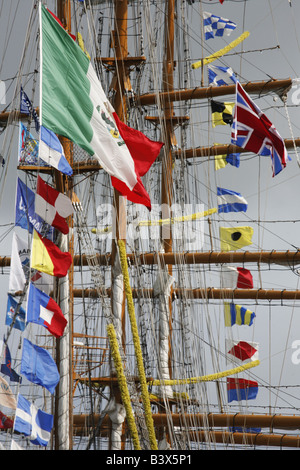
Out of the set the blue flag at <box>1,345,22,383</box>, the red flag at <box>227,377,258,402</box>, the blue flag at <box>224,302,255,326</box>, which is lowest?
the blue flag at <box>1,345,22,383</box>

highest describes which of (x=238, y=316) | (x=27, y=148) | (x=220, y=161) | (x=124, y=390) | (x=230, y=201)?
(x=220, y=161)

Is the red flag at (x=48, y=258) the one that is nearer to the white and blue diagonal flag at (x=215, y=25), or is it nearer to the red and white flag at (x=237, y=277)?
the red and white flag at (x=237, y=277)

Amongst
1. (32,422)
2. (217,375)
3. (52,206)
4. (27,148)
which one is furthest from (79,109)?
(217,375)

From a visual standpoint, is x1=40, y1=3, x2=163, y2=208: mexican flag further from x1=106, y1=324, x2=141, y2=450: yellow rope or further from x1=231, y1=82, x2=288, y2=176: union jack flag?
x1=231, y1=82, x2=288, y2=176: union jack flag

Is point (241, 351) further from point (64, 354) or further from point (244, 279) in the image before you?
point (64, 354)

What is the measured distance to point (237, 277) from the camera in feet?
133

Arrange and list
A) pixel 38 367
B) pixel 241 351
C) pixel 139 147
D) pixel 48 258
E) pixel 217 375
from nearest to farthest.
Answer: pixel 38 367, pixel 139 147, pixel 48 258, pixel 217 375, pixel 241 351

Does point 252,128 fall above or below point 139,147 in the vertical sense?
above

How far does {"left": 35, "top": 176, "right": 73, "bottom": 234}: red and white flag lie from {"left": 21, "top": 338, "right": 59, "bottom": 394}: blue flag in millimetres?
2611

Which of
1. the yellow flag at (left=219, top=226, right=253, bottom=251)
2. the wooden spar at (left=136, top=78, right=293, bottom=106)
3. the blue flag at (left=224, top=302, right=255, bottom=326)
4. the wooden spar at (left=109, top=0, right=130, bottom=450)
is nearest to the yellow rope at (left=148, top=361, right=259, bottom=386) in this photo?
the blue flag at (left=224, top=302, right=255, bottom=326)

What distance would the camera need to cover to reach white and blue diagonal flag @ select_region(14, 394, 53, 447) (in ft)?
66.8

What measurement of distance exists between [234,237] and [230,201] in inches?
79.6

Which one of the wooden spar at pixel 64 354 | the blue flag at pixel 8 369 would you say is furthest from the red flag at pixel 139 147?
the blue flag at pixel 8 369

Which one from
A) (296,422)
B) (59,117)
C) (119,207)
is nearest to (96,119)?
(59,117)
